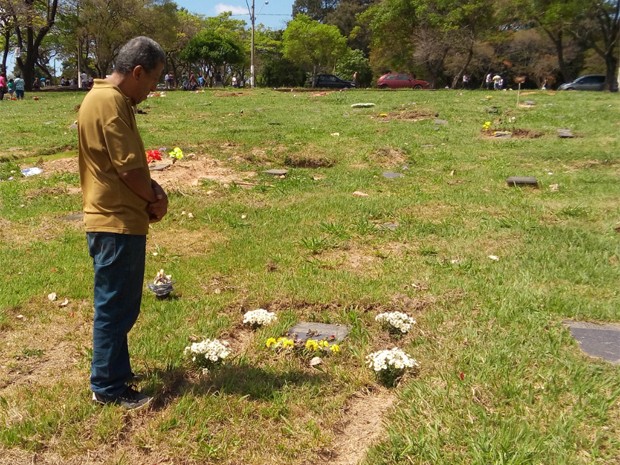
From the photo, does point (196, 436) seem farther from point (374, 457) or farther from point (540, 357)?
point (540, 357)

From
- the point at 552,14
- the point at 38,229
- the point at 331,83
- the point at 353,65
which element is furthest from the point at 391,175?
the point at 353,65

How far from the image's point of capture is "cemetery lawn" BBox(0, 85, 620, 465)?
8.27 ft

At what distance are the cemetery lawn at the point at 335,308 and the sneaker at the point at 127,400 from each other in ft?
0.17

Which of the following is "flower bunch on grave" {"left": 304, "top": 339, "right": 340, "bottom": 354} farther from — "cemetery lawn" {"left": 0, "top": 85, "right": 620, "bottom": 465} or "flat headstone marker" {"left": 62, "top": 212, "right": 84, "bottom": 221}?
"flat headstone marker" {"left": 62, "top": 212, "right": 84, "bottom": 221}

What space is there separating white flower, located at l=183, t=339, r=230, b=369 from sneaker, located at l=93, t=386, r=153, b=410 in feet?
1.28

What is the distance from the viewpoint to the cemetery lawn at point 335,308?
2.52 meters

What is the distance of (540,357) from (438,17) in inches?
1304

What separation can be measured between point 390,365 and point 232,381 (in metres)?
0.89

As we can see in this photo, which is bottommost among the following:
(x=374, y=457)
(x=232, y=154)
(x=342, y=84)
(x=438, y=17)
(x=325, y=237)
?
(x=374, y=457)

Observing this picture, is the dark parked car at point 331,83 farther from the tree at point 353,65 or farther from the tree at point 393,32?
the tree at point 353,65

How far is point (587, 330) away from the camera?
3.46 metres

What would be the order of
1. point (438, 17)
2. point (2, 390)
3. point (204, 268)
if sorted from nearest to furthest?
point (2, 390)
point (204, 268)
point (438, 17)

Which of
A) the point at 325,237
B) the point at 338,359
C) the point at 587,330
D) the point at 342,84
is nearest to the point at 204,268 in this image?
the point at 325,237

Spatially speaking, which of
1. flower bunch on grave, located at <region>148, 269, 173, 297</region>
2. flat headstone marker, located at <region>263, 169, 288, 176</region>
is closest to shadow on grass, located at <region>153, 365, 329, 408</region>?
flower bunch on grave, located at <region>148, 269, 173, 297</region>
